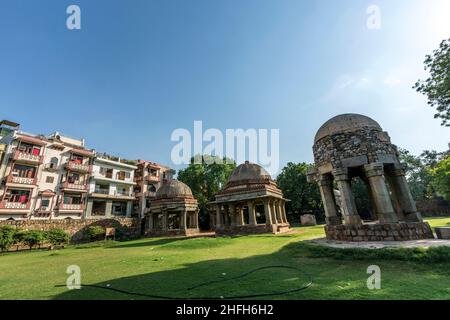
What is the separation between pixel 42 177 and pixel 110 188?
9394 millimetres

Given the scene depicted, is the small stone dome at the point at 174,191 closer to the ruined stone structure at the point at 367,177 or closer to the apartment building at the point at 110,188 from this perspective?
the apartment building at the point at 110,188

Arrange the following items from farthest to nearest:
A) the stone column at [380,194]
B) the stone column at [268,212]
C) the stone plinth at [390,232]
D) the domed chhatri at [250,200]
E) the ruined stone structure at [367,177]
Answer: the domed chhatri at [250,200]
the stone column at [268,212]
the stone column at [380,194]
the ruined stone structure at [367,177]
the stone plinth at [390,232]

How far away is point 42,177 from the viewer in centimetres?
2702

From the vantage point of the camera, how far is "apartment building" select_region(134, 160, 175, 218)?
38125mm

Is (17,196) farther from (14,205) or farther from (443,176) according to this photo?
(443,176)

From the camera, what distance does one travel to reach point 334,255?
7.60m

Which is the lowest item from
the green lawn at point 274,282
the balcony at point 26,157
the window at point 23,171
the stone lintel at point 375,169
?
the green lawn at point 274,282

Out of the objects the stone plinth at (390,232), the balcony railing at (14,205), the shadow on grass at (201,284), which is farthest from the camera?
the balcony railing at (14,205)

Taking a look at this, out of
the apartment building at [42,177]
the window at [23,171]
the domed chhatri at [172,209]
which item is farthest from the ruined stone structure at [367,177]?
the window at [23,171]

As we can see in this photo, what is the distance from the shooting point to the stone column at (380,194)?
9281 millimetres
